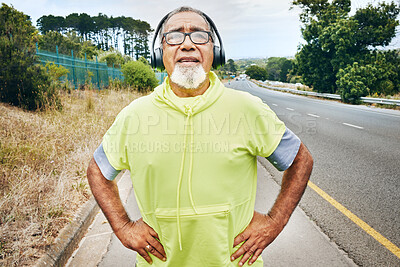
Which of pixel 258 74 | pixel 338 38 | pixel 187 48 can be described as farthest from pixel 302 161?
pixel 258 74

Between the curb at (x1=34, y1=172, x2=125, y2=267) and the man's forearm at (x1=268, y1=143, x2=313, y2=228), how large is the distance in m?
2.07

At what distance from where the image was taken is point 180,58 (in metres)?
1.54

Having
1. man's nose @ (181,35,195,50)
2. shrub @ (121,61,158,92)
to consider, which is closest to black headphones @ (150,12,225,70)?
man's nose @ (181,35,195,50)

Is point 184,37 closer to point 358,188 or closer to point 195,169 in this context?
point 195,169

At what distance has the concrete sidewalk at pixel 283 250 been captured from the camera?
2.73 m

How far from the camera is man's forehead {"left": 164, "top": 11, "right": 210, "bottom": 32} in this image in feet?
5.17

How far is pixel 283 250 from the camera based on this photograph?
295cm

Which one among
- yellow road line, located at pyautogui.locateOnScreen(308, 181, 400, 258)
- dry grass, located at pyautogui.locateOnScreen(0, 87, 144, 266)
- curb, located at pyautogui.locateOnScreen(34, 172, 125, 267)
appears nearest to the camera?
curb, located at pyautogui.locateOnScreen(34, 172, 125, 267)

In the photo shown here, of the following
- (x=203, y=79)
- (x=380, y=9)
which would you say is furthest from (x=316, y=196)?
(x=380, y=9)

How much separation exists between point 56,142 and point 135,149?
4789 mm

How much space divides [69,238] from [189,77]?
7.72 ft

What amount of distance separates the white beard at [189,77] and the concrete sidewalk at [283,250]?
82.2 inches

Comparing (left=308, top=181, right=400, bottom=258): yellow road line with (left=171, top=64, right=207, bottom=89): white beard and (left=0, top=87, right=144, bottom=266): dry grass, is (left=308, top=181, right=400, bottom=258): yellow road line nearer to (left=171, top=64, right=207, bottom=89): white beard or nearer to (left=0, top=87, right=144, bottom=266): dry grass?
(left=171, top=64, right=207, bottom=89): white beard

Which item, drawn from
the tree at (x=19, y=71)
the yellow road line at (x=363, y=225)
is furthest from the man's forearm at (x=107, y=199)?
the tree at (x=19, y=71)
